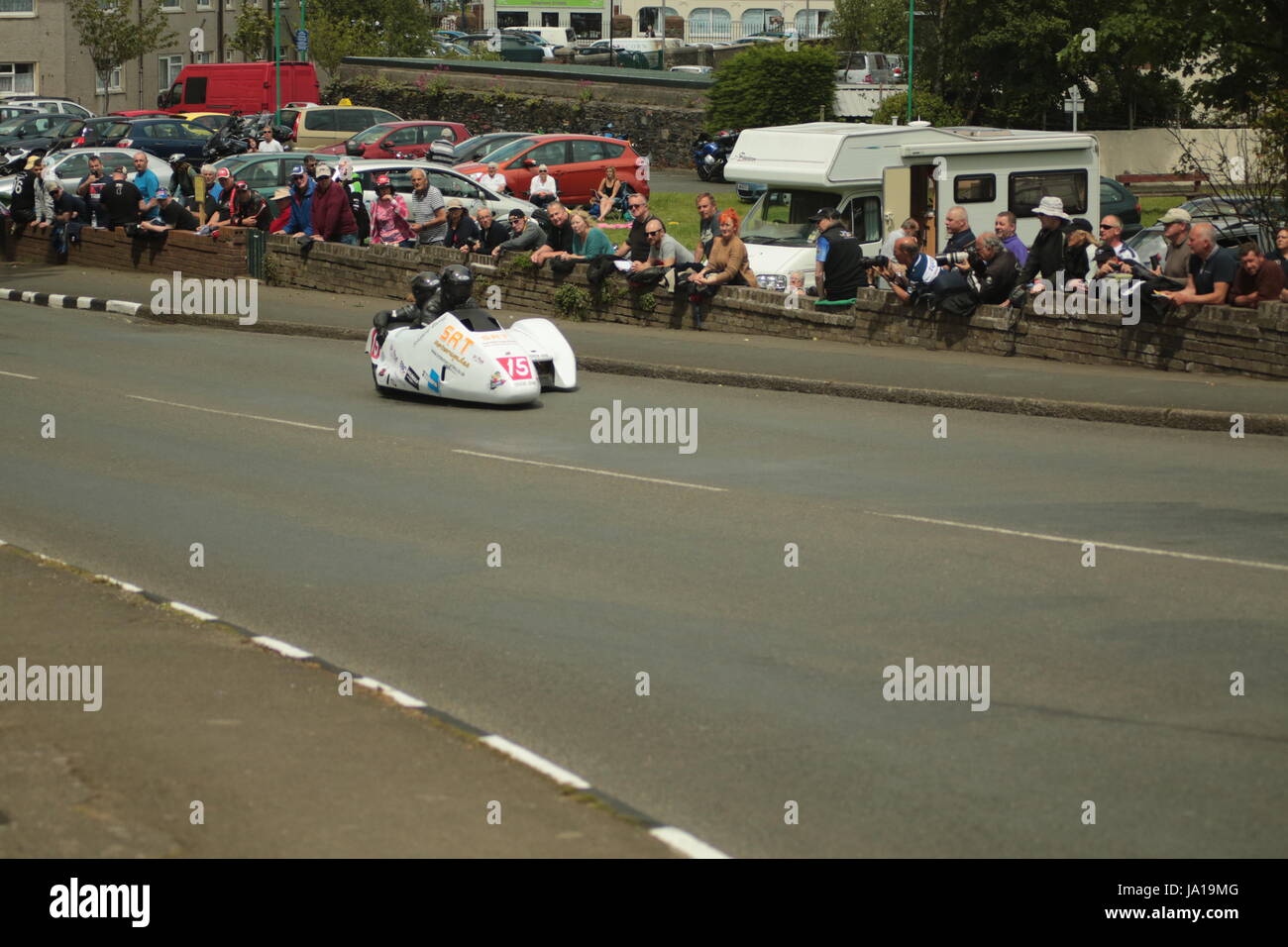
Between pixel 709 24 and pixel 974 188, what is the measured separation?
77574 millimetres

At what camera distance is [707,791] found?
23.2ft

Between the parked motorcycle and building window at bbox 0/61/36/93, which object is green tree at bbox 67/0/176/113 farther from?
the parked motorcycle

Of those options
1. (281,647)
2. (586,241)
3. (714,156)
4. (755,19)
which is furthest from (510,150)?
(755,19)

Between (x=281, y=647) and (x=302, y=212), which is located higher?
(x=302, y=212)

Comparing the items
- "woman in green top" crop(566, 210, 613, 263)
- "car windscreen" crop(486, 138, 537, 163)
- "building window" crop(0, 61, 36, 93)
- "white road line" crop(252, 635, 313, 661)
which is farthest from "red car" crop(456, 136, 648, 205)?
"building window" crop(0, 61, 36, 93)

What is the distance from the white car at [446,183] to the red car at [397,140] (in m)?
10.8

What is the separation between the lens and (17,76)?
72438 millimetres

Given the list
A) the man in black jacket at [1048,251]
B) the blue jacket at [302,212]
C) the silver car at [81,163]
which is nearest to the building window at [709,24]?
the silver car at [81,163]

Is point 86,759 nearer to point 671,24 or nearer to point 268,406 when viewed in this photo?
point 268,406

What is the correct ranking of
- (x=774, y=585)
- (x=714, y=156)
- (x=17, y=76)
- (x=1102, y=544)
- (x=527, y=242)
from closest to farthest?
(x=774, y=585)
(x=1102, y=544)
(x=527, y=242)
(x=714, y=156)
(x=17, y=76)

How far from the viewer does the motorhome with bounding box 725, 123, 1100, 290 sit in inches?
955

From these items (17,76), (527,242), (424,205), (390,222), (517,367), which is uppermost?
(17,76)

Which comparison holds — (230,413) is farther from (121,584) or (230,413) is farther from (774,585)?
(774,585)

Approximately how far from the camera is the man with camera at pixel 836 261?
22.0 metres
